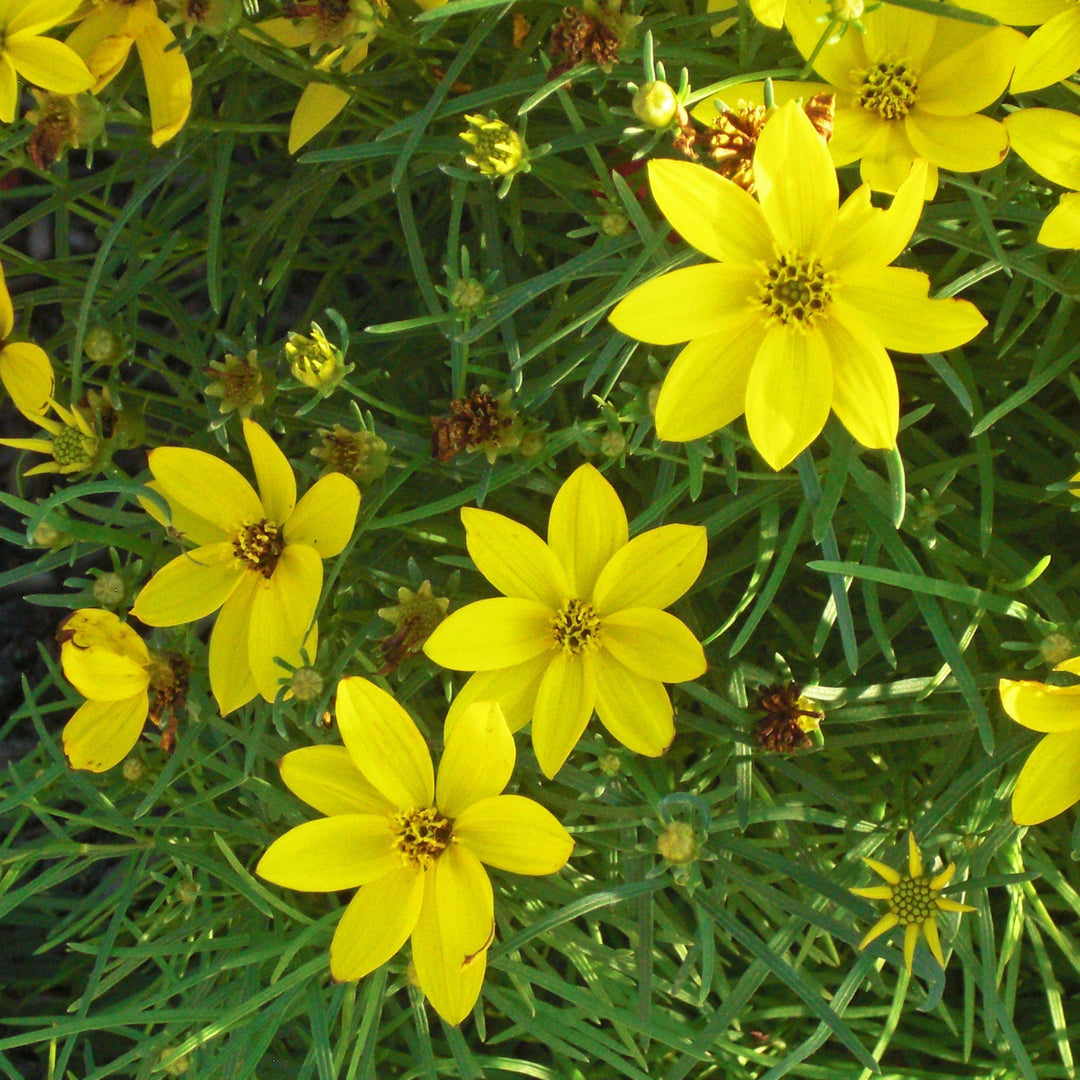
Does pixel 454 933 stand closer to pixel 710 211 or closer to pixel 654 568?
pixel 654 568

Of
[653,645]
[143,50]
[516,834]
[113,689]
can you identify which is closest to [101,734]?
[113,689]

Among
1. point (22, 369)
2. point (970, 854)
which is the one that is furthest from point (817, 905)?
point (22, 369)

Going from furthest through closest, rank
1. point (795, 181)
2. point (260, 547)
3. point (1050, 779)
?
point (260, 547) → point (1050, 779) → point (795, 181)

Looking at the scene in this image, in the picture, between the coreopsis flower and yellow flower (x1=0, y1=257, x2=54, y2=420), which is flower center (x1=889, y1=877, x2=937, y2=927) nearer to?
the coreopsis flower

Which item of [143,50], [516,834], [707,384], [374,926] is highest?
[143,50]

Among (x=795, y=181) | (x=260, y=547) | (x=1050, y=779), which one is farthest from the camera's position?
(x=260, y=547)

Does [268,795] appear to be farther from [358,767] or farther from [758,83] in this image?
[758,83]

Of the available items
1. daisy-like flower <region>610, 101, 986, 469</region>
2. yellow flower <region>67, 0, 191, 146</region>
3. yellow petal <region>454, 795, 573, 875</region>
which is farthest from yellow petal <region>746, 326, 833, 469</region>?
yellow flower <region>67, 0, 191, 146</region>
